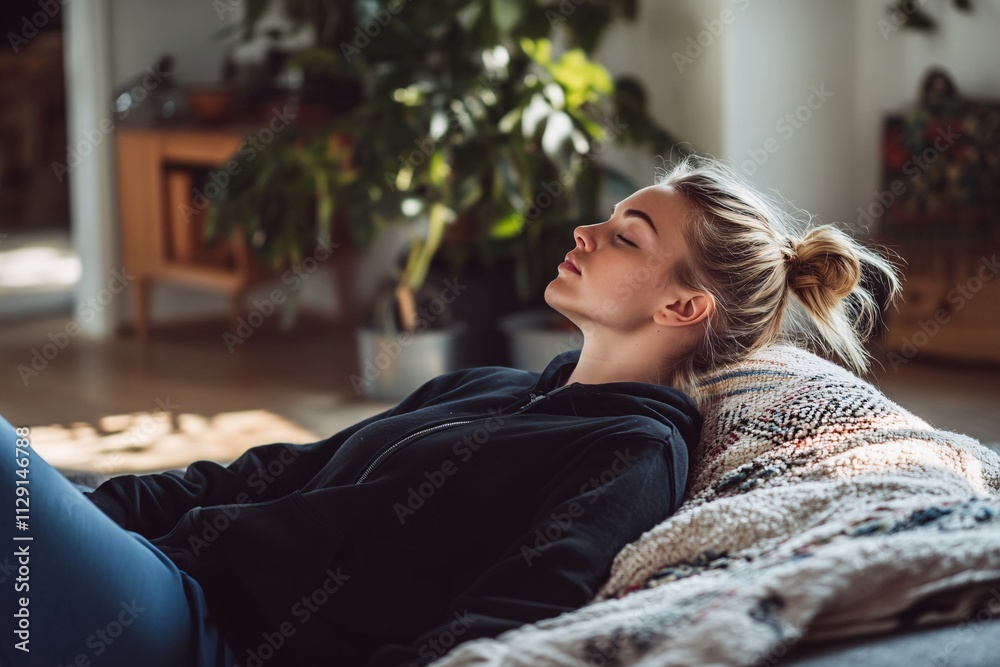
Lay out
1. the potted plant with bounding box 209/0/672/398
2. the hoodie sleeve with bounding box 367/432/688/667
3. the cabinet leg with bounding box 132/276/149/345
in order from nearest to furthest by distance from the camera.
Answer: the hoodie sleeve with bounding box 367/432/688/667
the potted plant with bounding box 209/0/672/398
the cabinet leg with bounding box 132/276/149/345

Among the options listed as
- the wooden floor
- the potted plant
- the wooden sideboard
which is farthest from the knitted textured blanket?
the wooden sideboard

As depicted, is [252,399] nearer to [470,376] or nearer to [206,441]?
[206,441]

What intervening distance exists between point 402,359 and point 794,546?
2578 millimetres

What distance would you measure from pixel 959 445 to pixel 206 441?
2194mm

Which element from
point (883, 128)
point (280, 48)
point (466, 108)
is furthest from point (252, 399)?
point (883, 128)

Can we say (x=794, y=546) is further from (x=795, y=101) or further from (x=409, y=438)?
(x=795, y=101)

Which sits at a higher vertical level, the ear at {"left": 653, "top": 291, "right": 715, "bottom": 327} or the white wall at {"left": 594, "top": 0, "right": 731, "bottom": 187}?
the white wall at {"left": 594, "top": 0, "right": 731, "bottom": 187}

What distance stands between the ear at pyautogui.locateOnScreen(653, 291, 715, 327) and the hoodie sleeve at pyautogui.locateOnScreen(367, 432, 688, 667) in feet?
0.82

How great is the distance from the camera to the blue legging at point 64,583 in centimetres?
109

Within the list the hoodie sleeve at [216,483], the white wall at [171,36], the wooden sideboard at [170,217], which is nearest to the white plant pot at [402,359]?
the wooden sideboard at [170,217]

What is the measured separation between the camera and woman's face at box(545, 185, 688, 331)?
145 cm

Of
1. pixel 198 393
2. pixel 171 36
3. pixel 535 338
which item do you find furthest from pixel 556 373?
pixel 171 36

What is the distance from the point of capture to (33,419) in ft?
11.2

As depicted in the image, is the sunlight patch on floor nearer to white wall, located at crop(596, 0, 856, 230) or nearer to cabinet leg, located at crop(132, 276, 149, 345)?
cabinet leg, located at crop(132, 276, 149, 345)
